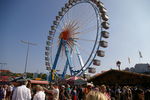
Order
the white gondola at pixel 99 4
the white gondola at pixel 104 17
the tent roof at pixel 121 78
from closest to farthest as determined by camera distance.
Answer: the tent roof at pixel 121 78 → the white gondola at pixel 104 17 → the white gondola at pixel 99 4

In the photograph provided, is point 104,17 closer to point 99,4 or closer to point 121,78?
point 99,4

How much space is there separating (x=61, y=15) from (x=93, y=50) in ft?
36.6

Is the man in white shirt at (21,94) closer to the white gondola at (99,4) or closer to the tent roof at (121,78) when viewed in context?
the tent roof at (121,78)

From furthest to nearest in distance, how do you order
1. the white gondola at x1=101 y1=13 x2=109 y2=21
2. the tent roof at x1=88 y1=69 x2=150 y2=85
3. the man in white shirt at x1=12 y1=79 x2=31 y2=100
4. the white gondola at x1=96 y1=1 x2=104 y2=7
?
the white gondola at x1=96 y1=1 x2=104 y2=7 → the white gondola at x1=101 y1=13 x2=109 y2=21 → the tent roof at x1=88 y1=69 x2=150 y2=85 → the man in white shirt at x1=12 y1=79 x2=31 y2=100

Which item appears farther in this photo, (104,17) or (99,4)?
(99,4)

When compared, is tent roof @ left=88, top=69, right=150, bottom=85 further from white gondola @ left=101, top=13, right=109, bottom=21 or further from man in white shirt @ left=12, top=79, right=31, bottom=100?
man in white shirt @ left=12, top=79, right=31, bottom=100

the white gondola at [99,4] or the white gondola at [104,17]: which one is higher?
the white gondola at [99,4]

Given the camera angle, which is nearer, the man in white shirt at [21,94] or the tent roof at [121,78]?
the man in white shirt at [21,94]

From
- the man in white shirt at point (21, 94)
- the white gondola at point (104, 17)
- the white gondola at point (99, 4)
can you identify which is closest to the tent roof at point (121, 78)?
the white gondola at point (104, 17)

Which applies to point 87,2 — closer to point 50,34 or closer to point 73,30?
point 73,30

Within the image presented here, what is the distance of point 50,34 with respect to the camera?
29.4 metres

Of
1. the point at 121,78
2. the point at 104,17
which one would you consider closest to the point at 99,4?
the point at 104,17

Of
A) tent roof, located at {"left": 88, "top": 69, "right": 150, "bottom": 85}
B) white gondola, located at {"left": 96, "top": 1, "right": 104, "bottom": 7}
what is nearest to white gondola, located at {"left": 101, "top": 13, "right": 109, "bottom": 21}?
white gondola, located at {"left": 96, "top": 1, "right": 104, "bottom": 7}

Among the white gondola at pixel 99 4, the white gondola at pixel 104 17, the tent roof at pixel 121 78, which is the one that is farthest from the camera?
the white gondola at pixel 99 4
